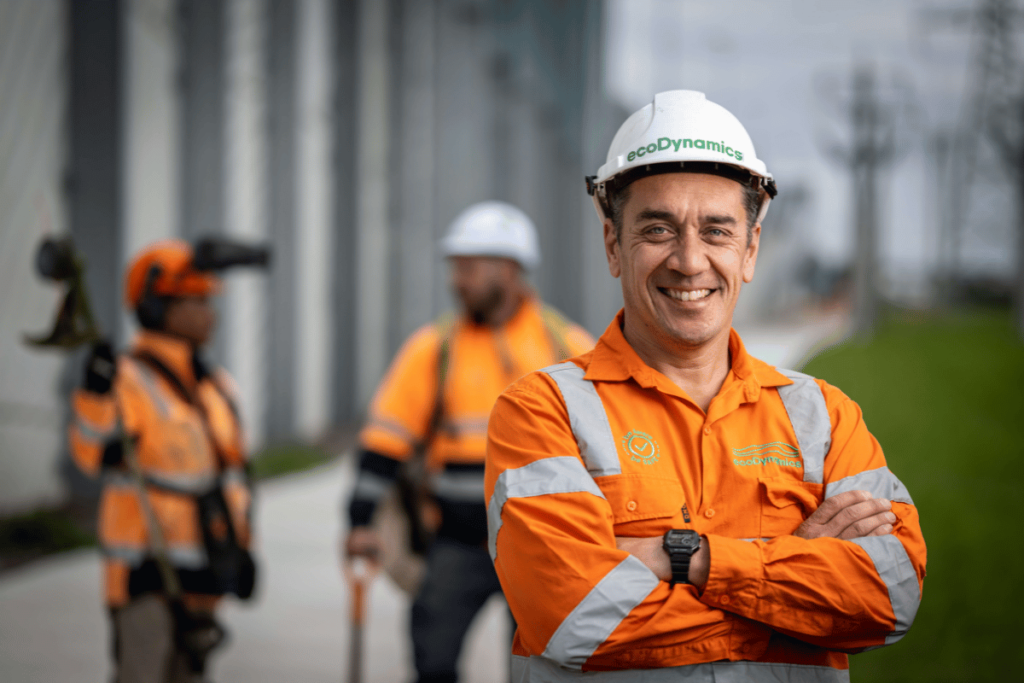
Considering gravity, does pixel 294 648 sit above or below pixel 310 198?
below

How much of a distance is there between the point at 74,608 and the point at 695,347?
196 inches

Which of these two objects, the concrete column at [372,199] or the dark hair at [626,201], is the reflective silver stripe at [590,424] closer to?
the dark hair at [626,201]

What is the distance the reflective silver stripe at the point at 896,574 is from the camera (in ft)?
6.18

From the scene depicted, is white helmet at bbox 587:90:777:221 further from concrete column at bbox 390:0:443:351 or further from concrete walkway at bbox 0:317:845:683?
concrete column at bbox 390:0:443:351

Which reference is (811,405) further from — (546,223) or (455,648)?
(546,223)

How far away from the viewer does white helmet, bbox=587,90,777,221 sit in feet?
6.55

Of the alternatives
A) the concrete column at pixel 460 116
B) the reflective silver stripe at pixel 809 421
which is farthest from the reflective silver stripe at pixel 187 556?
the concrete column at pixel 460 116

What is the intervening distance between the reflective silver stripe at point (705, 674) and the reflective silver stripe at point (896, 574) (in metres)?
0.17

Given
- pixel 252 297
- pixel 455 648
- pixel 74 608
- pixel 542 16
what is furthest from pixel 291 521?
pixel 542 16

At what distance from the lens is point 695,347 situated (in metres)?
2.08

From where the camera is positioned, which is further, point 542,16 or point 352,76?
point 542,16

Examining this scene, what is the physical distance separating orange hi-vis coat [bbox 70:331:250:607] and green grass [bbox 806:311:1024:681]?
3.18m

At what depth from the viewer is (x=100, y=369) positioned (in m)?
3.33

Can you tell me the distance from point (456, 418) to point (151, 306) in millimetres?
1259
